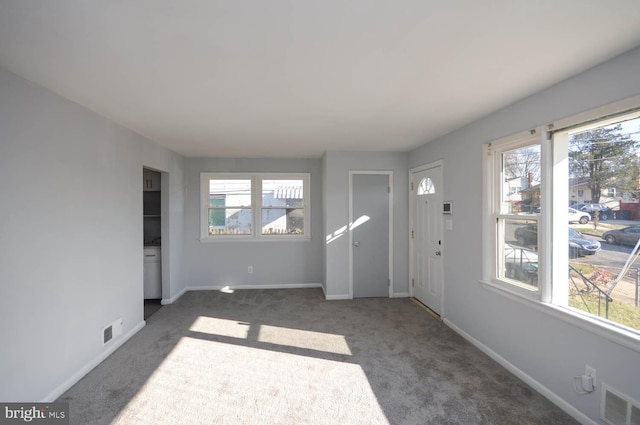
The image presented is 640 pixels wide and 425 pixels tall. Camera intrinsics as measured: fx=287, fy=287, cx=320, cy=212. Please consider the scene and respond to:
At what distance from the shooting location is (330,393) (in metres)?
2.35

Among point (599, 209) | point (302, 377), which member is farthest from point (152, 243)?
point (599, 209)

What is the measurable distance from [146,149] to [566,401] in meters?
4.96

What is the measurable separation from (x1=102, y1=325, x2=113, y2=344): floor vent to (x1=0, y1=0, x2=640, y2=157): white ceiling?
2.17 m

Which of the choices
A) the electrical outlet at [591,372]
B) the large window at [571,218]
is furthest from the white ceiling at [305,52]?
the electrical outlet at [591,372]

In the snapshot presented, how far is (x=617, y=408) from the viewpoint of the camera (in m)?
1.79

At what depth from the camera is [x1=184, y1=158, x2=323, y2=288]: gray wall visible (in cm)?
525

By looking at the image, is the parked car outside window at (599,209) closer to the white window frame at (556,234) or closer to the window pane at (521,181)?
the white window frame at (556,234)

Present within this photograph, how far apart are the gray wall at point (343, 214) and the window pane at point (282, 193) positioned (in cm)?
82

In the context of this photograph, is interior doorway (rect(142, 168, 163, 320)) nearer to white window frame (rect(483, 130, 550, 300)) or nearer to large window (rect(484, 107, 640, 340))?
white window frame (rect(483, 130, 550, 300))

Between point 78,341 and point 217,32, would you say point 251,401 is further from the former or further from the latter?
point 217,32

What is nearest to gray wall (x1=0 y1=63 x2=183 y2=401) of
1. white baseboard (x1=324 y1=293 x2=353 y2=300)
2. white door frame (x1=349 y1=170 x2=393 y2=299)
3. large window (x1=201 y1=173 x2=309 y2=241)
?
large window (x1=201 y1=173 x2=309 y2=241)

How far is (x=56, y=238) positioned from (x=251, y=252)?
318 cm

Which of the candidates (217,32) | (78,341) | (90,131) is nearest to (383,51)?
(217,32)

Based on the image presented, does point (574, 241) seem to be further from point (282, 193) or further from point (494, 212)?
point (282, 193)
